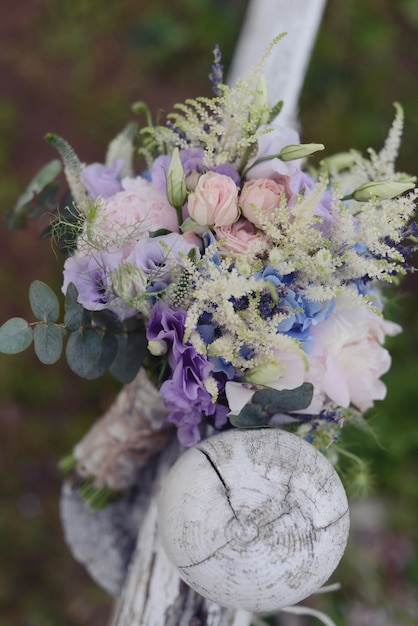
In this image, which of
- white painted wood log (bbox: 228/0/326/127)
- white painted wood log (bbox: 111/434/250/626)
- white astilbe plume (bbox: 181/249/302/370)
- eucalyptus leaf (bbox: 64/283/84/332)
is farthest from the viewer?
white painted wood log (bbox: 228/0/326/127)

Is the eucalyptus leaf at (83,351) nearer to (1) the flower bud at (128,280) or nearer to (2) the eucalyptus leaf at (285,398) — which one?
(1) the flower bud at (128,280)

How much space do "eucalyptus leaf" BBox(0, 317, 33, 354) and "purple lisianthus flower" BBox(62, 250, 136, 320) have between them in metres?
0.09

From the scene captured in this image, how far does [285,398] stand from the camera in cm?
94

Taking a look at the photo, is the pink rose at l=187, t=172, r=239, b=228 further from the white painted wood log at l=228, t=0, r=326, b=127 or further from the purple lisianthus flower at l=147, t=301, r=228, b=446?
the white painted wood log at l=228, t=0, r=326, b=127

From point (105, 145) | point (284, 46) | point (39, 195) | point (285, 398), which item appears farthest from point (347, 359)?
point (105, 145)

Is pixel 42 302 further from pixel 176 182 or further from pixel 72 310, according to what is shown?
pixel 176 182

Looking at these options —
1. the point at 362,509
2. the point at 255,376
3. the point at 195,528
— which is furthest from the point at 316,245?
the point at 362,509

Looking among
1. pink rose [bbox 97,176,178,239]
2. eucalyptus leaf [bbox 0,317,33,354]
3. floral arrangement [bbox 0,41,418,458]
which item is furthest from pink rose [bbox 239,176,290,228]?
eucalyptus leaf [bbox 0,317,33,354]

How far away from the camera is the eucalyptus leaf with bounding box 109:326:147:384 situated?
1.01 metres

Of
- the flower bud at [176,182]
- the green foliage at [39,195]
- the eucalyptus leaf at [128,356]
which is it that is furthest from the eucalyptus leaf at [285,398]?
the green foliage at [39,195]

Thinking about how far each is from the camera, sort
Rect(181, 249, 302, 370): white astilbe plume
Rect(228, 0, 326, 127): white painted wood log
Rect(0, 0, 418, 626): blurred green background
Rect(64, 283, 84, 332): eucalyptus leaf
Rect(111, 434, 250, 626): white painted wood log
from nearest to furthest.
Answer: Rect(181, 249, 302, 370): white astilbe plume < Rect(64, 283, 84, 332): eucalyptus leaf < Rect(111, 434, 250, 626): white painted wood log < Rect(228, 0, 326, 127): white painted wood log < Rect(0, 0, 418, 626): blurred green background

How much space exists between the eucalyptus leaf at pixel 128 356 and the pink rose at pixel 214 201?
23cm

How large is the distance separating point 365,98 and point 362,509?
5.03ft

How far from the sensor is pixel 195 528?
0.87 metres
